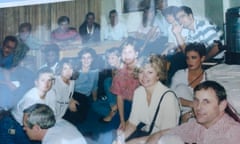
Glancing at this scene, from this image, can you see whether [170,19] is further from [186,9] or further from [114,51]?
[114,51]

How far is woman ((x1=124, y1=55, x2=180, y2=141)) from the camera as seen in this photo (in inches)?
63.7

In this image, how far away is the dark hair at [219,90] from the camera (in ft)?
5.06

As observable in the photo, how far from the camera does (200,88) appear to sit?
5.20ft

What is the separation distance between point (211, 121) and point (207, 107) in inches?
1.9

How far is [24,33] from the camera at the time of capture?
1.85m

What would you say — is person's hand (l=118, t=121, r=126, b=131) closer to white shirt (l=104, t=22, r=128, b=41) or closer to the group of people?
the group of people

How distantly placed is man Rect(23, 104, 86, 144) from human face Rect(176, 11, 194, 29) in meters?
0.55

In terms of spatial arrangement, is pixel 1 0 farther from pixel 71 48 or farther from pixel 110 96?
pixel 110 96

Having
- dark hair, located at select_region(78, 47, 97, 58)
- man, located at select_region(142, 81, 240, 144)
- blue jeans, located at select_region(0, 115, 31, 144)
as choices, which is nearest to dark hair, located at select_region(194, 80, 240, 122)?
man, located at select_region(142, 81, 240, 144)

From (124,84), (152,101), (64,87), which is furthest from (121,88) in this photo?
(64,87)

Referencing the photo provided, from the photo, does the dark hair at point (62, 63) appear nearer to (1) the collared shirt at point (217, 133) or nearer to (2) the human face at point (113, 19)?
(2) the human face at point (113, 19)

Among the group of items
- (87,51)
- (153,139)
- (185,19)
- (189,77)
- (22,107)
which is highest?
(185,19)

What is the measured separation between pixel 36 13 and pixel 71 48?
202 mm

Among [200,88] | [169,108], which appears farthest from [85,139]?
[200,88]
